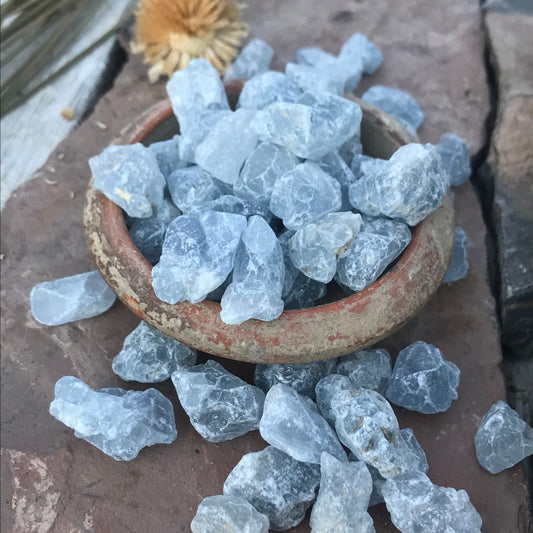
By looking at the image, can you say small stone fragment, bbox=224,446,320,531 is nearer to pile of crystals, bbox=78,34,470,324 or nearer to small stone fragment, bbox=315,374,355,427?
small stone fragment, bbox=315,374,355,427

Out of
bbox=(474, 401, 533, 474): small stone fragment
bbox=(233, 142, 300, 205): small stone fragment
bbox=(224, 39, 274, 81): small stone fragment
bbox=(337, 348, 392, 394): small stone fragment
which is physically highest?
bbox=(233, 142, 300, 205): small stone fragment

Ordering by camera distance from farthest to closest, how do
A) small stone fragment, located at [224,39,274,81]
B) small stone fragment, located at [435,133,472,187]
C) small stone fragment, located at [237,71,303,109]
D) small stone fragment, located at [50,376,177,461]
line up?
small stone fragment, located at [224,39,274,81]
small stone fragment, located at [435,133,472,187]
small stone fragment, located at [237,71,303,109]
small stone fragment, located at [50,376,177,461]

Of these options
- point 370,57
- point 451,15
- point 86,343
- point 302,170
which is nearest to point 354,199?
point 302,170

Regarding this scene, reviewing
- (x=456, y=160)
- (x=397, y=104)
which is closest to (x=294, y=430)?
(x=456, y=160)

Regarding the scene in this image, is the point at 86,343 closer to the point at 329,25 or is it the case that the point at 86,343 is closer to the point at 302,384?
the point at 302,384

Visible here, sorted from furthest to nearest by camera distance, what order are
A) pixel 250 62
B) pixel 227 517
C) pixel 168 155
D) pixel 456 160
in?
1. pixel 250 62
2. pixel 456 160
3. pixel 168 155
4. pixel 227 517

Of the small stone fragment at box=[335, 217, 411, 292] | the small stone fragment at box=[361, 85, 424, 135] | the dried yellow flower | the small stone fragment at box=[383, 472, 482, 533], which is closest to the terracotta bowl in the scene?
the small stone fragment at box=[335, 217, 411, 292]

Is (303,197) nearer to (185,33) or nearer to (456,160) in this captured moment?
(456,160)
